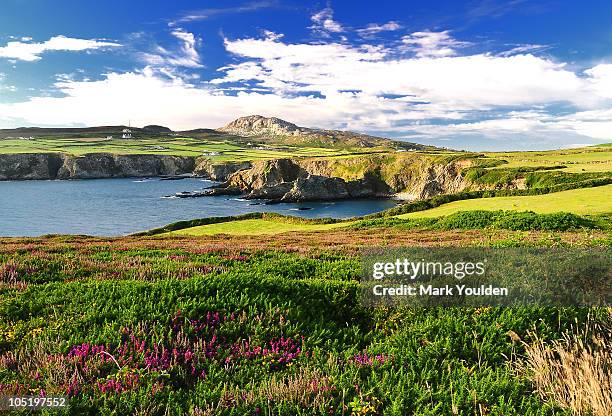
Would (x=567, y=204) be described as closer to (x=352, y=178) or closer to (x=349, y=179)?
(x=349, y=179)

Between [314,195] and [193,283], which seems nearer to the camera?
[193,283]

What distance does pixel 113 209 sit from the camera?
112 m

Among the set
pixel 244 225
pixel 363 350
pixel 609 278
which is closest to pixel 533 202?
pixel 244 225

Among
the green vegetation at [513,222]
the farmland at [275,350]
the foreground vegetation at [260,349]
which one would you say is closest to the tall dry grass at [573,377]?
the farmland at [275,350]

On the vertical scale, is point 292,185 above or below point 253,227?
above

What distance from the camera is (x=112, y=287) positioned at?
8.27 meters

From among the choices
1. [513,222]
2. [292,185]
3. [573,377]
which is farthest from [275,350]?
[292,185]

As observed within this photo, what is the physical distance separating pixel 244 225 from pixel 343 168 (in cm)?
11095

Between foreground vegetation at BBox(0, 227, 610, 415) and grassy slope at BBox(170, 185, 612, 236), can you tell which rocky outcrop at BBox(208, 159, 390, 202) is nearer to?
grassy slope at BBox(170, 185, 612, 236)

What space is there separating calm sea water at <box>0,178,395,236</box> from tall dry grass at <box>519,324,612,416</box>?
8592 cm

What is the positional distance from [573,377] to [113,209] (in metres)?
123

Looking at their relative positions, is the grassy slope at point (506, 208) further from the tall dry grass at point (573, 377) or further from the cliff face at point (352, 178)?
the cliff face at point (352, 178)

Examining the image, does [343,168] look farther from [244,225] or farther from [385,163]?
[244,225]

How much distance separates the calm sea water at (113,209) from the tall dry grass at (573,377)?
8592 centimetres
